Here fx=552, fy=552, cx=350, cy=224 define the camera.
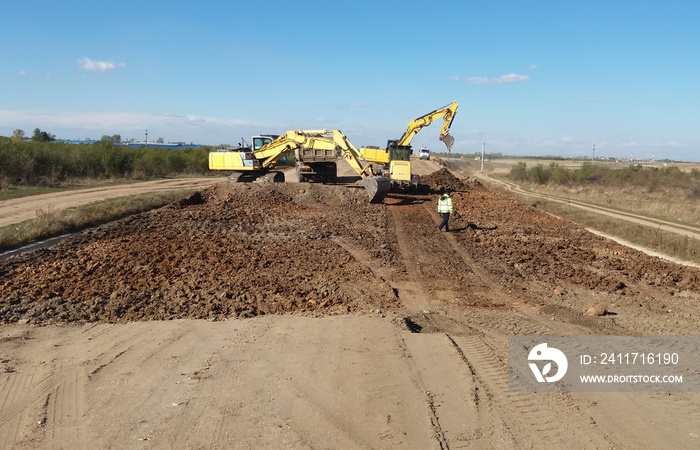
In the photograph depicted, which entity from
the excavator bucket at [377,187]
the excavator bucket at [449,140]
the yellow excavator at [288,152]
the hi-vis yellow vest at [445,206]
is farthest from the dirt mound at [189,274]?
the excavator bucket at [449,140]

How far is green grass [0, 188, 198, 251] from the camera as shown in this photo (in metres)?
16.1

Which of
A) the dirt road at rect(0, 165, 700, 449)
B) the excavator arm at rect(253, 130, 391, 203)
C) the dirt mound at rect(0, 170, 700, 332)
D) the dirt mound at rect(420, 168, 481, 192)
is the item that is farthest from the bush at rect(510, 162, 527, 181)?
the dirt road at rect(0, 165, 700, 449)

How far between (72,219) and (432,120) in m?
19.2

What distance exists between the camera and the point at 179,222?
1862 cm

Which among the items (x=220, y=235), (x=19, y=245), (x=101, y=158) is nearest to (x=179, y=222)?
(x=220, y=235)

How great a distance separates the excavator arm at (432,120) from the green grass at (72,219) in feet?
42.7

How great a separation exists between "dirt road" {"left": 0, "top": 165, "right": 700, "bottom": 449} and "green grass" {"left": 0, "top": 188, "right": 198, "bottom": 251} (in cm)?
174

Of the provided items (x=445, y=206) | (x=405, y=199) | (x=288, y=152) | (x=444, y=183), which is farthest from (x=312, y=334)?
(x=444, y=183)

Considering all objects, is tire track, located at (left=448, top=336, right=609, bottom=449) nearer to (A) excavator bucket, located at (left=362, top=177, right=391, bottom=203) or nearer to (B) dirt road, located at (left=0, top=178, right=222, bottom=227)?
(A) excavator bucket, located at (left=362, top=177, right=391, bottom=203)

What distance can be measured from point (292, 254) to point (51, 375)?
7863 mm

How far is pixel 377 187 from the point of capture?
23.5 metres

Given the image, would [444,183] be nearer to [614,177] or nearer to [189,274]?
[189,274]

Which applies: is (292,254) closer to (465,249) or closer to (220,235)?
(220,235)

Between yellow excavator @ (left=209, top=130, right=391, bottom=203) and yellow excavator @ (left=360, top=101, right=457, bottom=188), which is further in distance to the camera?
yellow excavator @ (left=360, top=101, right=457, bottom=188)
